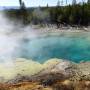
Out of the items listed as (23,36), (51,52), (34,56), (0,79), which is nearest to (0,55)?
(34,56)

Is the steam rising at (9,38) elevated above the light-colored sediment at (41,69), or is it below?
below

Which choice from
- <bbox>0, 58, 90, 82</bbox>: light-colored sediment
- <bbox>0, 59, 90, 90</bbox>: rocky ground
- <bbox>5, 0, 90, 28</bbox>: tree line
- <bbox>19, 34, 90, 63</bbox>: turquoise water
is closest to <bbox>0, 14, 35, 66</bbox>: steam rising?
<bbox>19, 34, 90, 63</bbox>: turquoise water

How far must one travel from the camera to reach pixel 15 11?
309 feet

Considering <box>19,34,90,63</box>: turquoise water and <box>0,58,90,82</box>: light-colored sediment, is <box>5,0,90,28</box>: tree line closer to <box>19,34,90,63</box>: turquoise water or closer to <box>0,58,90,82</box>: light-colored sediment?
<box>19,34,90,63</box>: turquoise water

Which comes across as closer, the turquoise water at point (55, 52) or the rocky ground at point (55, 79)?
the rocky ground at point (55, 79)

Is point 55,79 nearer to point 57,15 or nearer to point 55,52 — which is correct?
point 55,52

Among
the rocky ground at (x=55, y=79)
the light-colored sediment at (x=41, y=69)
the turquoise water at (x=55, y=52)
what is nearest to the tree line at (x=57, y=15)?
the turquoise water at (x=55, y=52)

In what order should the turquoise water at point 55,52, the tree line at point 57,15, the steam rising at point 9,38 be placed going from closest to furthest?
1. the steam rising at point 9,38
2. the turquoise water at point 55,52
3. the tree line at point 57,15

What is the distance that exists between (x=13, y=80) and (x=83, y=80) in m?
8.27

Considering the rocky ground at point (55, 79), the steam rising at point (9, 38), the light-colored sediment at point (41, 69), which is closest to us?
the rocky ground at point (55, 79)

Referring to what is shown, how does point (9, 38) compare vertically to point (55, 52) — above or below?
below

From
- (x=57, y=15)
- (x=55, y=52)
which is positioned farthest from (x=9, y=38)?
(x=57, y=15)

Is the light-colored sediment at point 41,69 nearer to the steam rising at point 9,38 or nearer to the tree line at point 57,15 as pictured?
the steam rising at point 9,38

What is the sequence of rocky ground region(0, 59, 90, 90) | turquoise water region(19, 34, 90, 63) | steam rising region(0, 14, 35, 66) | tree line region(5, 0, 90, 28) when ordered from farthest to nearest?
1. tree line region(5, 0, 90, 28)
2. turquoise water region(19, 34, 90, 63)
3. steam rising region(0, 14, 35, 66)
4. rocky ground region(0, 59, 90, 90)
